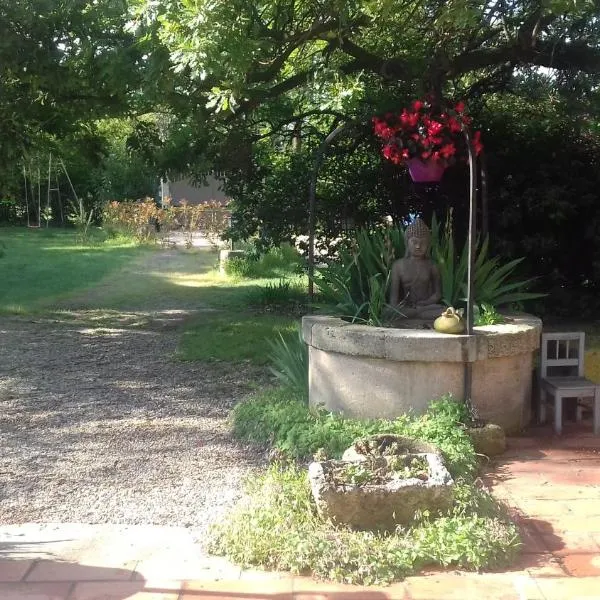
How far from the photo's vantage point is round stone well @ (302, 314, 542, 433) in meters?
5.42

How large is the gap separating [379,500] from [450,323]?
1.80 metres

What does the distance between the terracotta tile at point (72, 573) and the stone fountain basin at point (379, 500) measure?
964 millimetres

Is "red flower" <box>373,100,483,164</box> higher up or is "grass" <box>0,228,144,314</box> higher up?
"red flower" <box>373,100,483,164</box>

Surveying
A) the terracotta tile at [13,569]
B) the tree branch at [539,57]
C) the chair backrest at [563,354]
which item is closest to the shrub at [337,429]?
the chair backrest at [563,354]

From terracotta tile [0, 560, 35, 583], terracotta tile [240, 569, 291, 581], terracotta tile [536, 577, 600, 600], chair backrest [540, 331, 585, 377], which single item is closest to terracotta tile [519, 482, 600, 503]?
terracotta tile [536, 577, 600, 600]

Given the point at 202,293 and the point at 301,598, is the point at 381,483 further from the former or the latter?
the point at 202,293

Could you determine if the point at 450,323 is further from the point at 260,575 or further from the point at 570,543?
the point at 260,575

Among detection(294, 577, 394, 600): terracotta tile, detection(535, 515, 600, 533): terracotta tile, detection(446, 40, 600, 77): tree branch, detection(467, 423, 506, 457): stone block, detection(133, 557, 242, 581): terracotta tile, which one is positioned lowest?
detection(133, 557, 242, 581): terracotta tile

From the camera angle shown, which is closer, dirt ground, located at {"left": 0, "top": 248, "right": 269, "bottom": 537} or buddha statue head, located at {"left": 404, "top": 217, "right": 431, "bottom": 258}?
dirt ground, located at {"left": 0, "top": 248, "right": 269, "bottom": 537}

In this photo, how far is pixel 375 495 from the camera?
4.00 meters

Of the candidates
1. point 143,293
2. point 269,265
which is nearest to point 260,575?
point 143,293

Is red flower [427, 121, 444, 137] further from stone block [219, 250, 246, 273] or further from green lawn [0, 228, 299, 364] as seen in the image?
stone block [219, 250, 246, 273]

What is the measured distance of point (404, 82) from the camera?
356 inches

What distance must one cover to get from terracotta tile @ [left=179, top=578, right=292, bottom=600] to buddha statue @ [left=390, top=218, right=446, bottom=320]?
3002 mm
